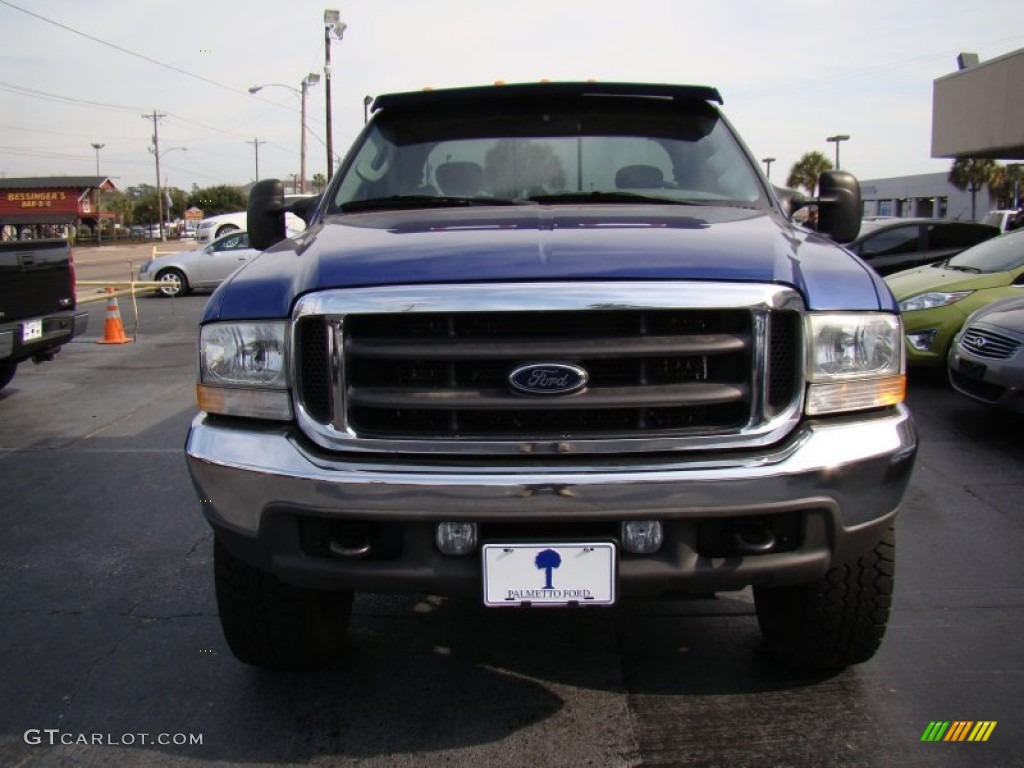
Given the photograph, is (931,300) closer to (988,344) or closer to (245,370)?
(988,344)

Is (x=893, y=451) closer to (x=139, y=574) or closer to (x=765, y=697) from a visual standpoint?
(x=765, y=697)

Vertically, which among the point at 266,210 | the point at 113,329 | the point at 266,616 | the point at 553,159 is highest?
the point at 553,159

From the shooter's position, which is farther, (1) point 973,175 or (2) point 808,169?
(2) point 808,169

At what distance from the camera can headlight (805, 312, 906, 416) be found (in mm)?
2494

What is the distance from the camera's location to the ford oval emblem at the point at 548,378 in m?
2.44

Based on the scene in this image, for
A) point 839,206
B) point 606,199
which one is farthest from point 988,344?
point 606,199

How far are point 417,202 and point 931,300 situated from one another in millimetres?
6534

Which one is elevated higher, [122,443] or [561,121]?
[561,121]

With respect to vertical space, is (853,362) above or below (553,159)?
below

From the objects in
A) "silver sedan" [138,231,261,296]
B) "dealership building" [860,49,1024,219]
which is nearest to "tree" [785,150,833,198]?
"dealership building" [860,49,1024,219]

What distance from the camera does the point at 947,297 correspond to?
332 inches

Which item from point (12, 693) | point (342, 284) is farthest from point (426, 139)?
point (12, 693)

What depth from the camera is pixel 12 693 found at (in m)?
3.07

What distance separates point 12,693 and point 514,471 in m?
1.97
